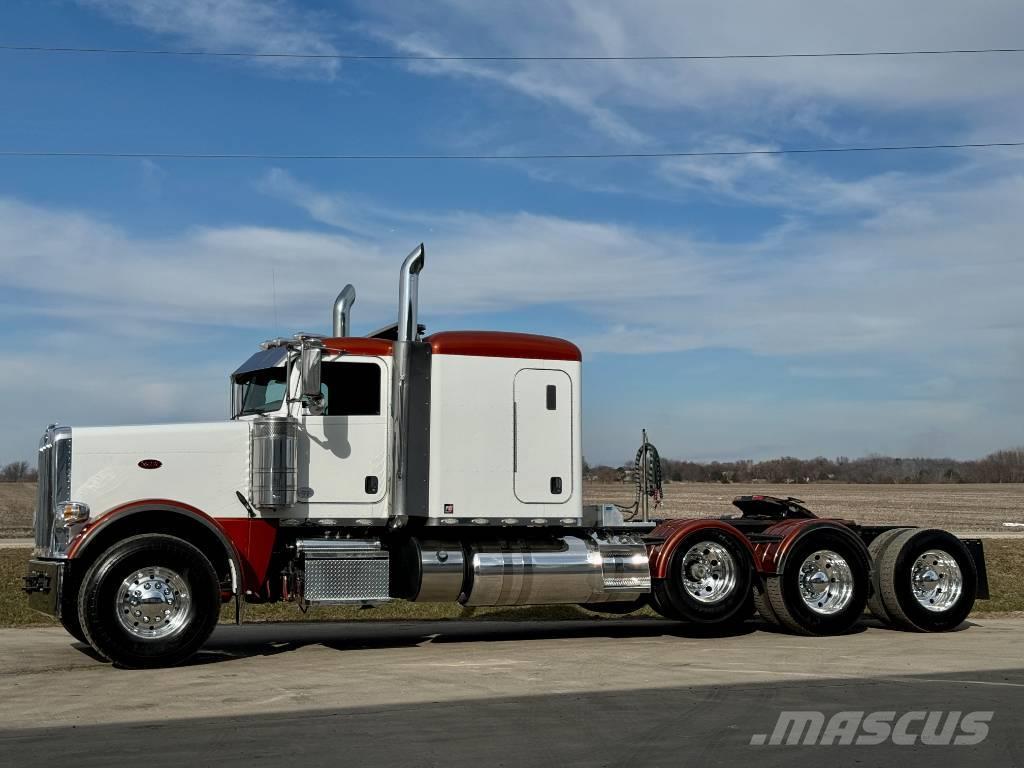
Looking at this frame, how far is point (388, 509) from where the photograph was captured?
530 inches

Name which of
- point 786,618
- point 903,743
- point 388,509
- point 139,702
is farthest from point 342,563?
point 903,743

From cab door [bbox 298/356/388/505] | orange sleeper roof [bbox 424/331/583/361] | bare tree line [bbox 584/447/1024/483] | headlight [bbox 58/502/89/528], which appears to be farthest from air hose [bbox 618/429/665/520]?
bare tree line [bbox 584/447/1024/483]

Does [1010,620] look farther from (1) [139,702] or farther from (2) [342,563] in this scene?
(1) [139,702]

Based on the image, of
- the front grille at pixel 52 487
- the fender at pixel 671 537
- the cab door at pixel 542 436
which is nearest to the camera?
the front grille at pixel 52 487

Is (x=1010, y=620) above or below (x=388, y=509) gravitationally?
below

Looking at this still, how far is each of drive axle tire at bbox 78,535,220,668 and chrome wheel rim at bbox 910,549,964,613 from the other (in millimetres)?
8749

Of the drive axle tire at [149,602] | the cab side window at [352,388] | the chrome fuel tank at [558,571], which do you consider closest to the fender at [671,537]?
the chrome fuel tank at [558,571]

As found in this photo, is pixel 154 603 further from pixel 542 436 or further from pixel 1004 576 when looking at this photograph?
pixel 1004 576

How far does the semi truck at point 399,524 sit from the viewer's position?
12062mm

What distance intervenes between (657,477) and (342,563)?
5353 mm

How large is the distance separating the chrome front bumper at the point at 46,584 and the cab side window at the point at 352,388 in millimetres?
3224

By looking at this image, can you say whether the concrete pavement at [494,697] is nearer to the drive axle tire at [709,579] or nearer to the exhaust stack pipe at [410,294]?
the drive axle tire at [709,579]

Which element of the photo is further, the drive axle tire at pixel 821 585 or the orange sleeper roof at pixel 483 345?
the drive axle tire at pixel 821 585

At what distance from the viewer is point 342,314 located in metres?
14.6
